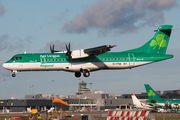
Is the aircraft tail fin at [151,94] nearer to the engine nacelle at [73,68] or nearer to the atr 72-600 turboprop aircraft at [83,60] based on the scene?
the atr 72-600 turboprop aircraft at [83,60]

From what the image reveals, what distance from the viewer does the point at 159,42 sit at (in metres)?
50.7

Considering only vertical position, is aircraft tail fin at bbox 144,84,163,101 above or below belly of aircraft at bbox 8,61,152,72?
below

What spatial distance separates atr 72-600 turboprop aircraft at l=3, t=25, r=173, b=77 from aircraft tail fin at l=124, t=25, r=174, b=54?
3.30ft

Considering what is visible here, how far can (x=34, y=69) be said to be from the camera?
149 ft

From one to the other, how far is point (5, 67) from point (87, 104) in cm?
8053

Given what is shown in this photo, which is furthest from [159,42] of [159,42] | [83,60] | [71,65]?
[71,65]

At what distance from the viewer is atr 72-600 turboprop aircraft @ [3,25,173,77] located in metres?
45.0

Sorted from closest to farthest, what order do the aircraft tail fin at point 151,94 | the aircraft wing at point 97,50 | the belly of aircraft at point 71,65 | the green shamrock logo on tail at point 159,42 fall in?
1. the aircraft wing at point 97,50
2. the belly of aircraft at point 71,65
3. the green shamrock logo on tail at point 159,42
4. the aircraft tail fin at point 151,94

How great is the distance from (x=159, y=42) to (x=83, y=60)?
51.3 ft

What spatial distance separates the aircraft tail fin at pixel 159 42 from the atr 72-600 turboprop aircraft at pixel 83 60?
1.01 meters

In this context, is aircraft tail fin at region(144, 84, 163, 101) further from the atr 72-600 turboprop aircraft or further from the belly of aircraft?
the belly of aircraft

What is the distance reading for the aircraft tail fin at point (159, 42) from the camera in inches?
1967

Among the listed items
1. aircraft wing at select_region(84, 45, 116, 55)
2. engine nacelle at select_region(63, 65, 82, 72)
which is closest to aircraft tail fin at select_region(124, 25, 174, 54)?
aircraft wing at select_region(84, 45, 116, 55)

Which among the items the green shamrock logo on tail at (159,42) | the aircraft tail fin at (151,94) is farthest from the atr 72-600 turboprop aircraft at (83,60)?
the aircraft tail fin at (151,94)
